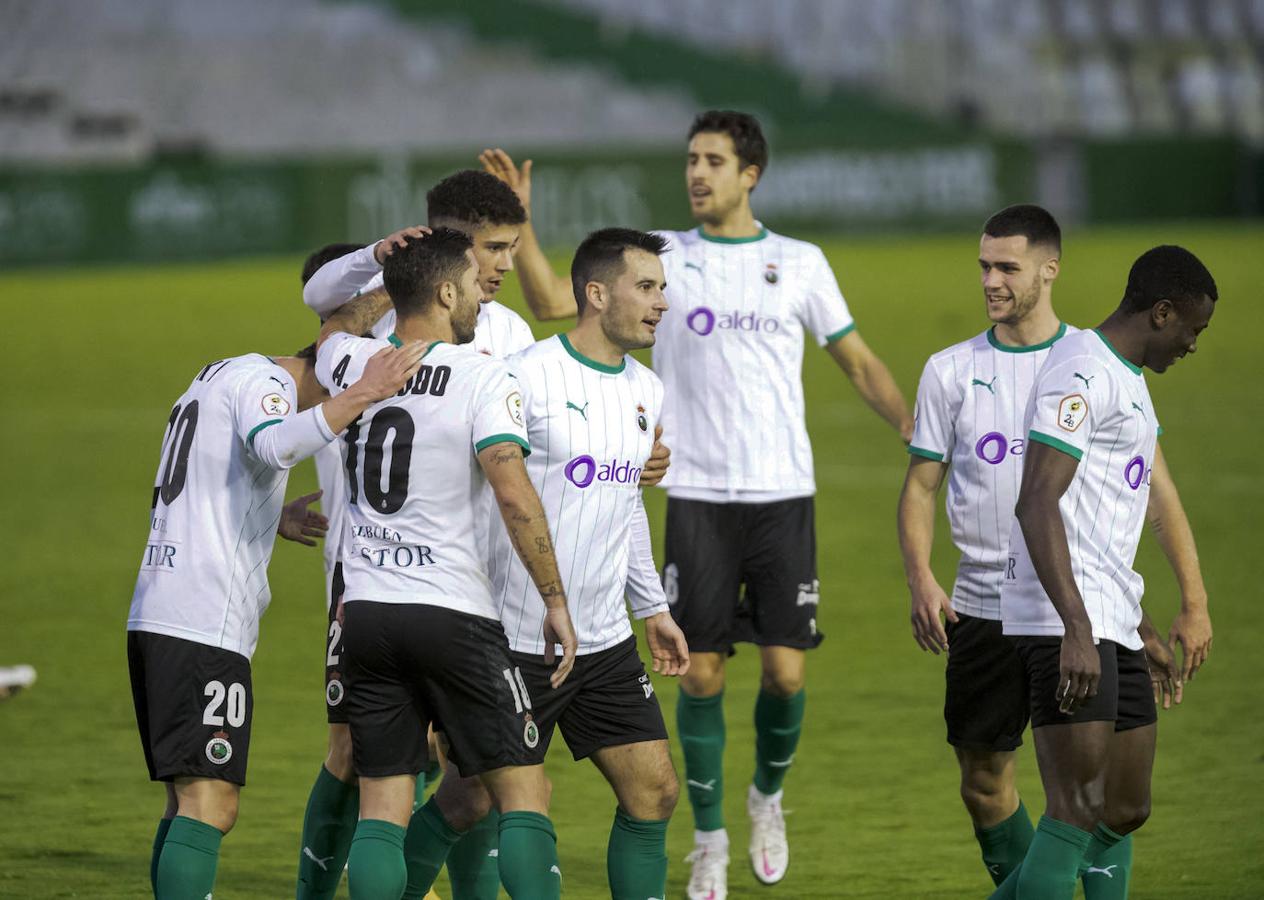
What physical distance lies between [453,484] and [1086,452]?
1.77 m

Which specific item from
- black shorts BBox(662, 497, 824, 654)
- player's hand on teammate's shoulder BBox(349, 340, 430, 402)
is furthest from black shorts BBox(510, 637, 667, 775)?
black shorts BBox(662, 497, 824, 654)

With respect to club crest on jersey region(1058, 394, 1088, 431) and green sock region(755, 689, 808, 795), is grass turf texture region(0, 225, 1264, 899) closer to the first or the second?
green sock region(755, 689, 808, 795)

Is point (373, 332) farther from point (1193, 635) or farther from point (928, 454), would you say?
point (1193, 635)

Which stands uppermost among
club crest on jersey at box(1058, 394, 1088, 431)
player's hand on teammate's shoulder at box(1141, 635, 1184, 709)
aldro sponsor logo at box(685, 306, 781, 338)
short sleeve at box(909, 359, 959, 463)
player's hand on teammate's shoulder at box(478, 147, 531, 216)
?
player's hand on teammate's shoulder at box(478, 147, 531, 216)

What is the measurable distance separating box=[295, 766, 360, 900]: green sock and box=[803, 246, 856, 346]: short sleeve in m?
2.86

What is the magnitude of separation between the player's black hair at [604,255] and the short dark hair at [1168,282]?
4.71ft

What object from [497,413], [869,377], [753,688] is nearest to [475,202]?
[497,413]

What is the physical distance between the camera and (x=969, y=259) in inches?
1243

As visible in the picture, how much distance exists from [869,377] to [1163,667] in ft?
7.09

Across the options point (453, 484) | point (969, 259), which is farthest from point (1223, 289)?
point (453, 484)

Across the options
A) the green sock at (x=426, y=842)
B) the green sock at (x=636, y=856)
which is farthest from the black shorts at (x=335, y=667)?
the green sock at (x=636, y=856)

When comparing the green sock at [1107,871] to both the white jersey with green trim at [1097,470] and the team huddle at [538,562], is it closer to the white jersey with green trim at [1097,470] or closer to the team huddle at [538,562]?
the team huddle at [538,562]

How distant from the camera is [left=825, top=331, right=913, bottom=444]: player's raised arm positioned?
7.64 metres

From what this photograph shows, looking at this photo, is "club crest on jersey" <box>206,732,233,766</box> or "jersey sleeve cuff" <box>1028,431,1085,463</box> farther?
"club crest on jersey" <box>206,732,233,766</box>
